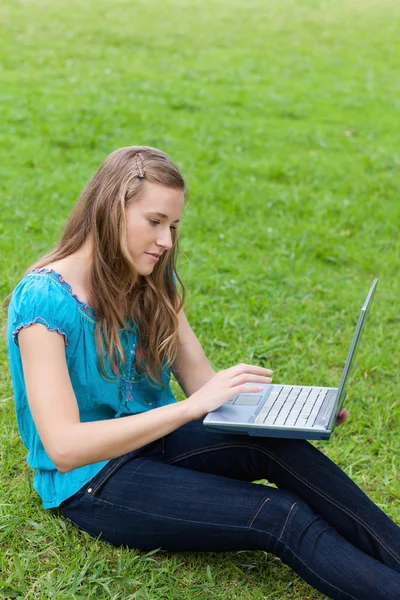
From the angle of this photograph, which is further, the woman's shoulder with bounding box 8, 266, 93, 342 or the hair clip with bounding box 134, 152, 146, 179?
the hair clip with bounding box 134, 152, 146, 179

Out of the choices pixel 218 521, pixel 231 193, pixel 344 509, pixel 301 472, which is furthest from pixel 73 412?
pixel 231 193

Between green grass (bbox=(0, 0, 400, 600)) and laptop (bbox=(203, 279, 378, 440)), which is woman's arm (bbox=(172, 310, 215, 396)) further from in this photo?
green grass (bbox=(0, 0, 400, 600))

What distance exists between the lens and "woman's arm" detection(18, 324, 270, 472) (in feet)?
7.52

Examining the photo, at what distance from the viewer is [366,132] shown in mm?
8016

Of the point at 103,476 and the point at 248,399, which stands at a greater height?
the point at 248,399

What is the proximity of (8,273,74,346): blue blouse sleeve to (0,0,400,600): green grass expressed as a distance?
0.71 meters

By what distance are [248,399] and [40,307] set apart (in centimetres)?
72

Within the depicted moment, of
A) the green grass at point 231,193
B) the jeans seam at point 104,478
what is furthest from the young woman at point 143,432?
the green grass at point 231,193

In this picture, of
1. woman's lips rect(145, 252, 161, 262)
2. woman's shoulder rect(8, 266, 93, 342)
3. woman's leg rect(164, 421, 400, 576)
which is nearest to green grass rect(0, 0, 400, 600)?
woman's leg rect(164, 421, 400, 576)

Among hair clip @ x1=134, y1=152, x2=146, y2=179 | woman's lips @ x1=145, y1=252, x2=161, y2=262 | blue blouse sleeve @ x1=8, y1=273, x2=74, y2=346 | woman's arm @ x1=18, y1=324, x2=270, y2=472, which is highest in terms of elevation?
hair clip @ x1=134, y1=152, x2=146, y2=179

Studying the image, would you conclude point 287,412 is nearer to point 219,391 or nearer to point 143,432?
point 219,391

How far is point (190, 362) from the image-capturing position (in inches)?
116

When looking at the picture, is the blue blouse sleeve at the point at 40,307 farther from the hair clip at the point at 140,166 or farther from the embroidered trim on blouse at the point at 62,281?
the hair clip at the point at 140,166

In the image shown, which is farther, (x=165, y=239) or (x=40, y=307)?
(x=165, y=239)
